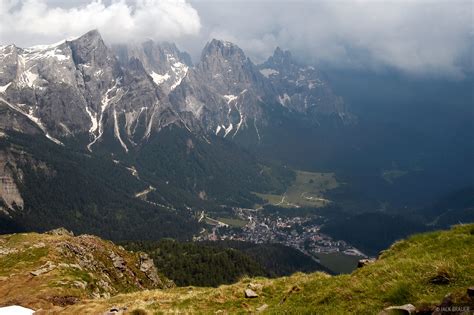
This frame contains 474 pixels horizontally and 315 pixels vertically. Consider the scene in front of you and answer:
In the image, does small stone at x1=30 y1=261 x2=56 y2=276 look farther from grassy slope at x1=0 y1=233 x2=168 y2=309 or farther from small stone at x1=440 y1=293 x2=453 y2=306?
small stone at x1=440 y1=293 x2=453 y2=306

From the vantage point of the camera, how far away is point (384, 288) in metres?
21.4

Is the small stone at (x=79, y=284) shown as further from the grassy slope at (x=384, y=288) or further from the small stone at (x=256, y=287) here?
the small stone at (x=256, y=287)

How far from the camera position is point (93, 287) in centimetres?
6806

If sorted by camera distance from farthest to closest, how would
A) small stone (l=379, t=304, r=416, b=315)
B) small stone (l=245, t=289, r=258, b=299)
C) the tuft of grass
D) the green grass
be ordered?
1. the green grass
2. small stone (l=245, t=289, r=258, b=299)
3. the tuft of grass
4. small stone (l=379, t=304, r=416, b=315)

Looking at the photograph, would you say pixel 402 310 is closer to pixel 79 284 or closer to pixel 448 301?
pixel 448 301

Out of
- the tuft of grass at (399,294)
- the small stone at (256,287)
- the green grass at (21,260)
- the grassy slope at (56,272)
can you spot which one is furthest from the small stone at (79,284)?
the tuft of grass at (399,294)

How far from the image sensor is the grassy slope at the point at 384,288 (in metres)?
19.7

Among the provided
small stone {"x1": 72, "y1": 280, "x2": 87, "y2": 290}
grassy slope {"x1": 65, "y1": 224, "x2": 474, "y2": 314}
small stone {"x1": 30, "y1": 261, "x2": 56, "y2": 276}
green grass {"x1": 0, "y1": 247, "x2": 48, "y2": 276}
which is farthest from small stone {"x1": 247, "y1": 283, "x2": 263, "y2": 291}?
green grass {"x1": 0, "y1": 247, "x2": 48, "y2": 276}

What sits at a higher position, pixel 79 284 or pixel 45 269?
pixel 45 269

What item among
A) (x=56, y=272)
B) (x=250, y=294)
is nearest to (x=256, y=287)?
(x=250, y=294)

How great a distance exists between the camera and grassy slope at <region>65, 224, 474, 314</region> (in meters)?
19.7

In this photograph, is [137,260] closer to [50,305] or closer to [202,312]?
[50,305]

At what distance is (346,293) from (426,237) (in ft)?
35.7

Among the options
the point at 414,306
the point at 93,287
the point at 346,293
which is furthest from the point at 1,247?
the point at 414,306
